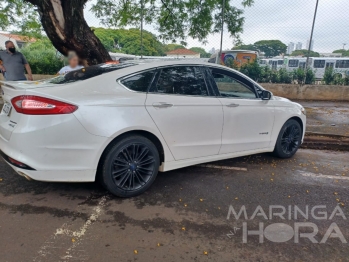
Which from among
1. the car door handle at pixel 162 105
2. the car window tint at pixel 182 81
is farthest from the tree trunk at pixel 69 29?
the car door handle at pixel 162 105

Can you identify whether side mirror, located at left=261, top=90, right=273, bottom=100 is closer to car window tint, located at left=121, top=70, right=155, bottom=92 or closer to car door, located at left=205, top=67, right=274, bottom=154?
car door, located at left=205, top=67, right=274, bottom=154

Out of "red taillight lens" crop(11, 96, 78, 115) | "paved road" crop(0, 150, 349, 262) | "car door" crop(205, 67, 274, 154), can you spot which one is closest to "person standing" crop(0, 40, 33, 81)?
"paved road" crop(0, 150, 349, 262)

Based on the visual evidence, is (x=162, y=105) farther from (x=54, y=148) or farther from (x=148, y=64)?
(x=54, y=148)

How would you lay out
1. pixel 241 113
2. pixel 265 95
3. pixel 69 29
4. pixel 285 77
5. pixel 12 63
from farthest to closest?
pixel 285 77
pixel 69 29
pixel 12 63
pixel 265 95
pixel 241 113

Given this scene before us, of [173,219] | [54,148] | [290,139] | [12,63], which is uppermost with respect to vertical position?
[12,63]

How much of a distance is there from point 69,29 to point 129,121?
4771 mm

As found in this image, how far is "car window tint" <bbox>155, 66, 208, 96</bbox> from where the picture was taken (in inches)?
131

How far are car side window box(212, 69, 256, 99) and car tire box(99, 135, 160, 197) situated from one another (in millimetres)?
1353

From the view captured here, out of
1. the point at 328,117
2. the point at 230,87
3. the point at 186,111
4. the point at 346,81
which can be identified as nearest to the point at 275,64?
the point at 346,81

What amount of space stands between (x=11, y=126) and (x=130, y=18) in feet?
27.1

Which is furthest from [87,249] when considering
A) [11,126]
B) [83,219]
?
[11,126]

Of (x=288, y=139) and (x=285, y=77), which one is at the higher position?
(x=285, y=77)

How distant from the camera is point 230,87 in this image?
399 cm

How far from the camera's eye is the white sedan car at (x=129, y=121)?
2654 mm
